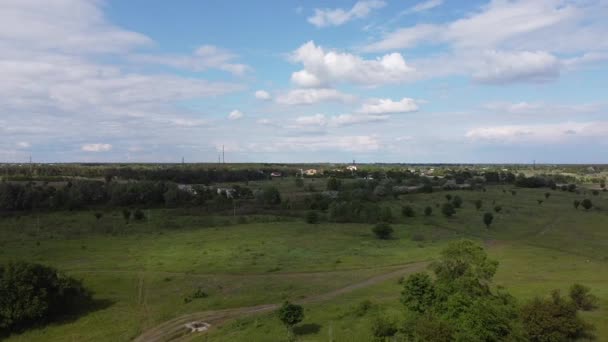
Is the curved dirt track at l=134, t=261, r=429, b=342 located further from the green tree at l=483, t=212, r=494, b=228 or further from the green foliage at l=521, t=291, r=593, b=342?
the green tree at l=483, t=212, r=494, b=228

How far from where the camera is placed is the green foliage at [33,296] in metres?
36.1

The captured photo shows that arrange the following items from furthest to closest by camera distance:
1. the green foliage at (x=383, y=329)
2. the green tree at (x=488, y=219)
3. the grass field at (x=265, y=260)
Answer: the green tree at (x=488, y=219) < the grass field at (x=265, y=260) < the green foliage at (x=383, y=329)

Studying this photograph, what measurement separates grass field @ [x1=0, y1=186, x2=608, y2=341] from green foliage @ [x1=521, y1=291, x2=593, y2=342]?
2540 millimetres

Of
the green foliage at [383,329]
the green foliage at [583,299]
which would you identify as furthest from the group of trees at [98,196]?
the green foliage at [383,329]

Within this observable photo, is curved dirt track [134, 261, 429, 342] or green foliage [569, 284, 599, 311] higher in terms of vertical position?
green foliage [569, 284, 599, 311]

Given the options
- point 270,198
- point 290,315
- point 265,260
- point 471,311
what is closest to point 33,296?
point 290,315

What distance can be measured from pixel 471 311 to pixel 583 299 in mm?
16051

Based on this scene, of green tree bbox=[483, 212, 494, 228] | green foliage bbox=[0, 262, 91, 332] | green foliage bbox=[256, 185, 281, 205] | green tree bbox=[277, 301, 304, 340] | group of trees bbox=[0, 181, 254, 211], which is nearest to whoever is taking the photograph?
green tree bbox=[277, 301, 304, 340]

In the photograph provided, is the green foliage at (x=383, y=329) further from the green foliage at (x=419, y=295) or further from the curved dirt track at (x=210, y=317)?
the curved dirt track at (x=210, y=317)

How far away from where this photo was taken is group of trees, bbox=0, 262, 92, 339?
36.1 meters

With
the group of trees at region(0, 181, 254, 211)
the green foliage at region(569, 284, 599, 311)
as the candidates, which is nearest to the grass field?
the green foliage at region(569, 284, 599, 311)

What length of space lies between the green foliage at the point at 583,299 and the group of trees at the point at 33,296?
4380 cm

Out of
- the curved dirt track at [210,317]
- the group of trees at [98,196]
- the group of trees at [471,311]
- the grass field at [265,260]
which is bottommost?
the curved dirt track at [210,317]

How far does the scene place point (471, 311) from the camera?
2419cm
